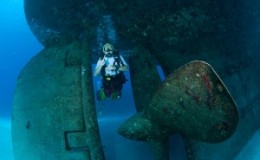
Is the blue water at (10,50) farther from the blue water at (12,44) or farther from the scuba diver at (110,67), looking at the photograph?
the scuba diver at (110,67)

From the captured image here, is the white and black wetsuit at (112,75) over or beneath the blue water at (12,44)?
beneath

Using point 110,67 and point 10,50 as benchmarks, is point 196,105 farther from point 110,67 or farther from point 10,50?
point 10,50

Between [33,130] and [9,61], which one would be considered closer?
[33,130]

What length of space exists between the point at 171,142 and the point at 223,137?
2258 millimetres

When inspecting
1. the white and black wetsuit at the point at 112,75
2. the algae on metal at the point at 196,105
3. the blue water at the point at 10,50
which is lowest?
the algae on metal at the point at 196,105

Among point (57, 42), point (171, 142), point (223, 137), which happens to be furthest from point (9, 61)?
point (223, 137)

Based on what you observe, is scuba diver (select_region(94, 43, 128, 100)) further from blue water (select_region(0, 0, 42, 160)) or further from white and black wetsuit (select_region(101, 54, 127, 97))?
blue water (select_region(0, 0, 42, 160))

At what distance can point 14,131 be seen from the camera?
593 cm

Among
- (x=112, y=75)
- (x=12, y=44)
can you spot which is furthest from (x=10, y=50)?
(x=112, y=75)

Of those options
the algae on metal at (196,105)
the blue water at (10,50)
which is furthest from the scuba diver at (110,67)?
the blue water at (10,50)

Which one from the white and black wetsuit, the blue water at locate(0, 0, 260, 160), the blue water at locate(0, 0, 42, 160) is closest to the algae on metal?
the white and black wetsuit

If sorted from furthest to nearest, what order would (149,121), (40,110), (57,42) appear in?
(57,42), (40,110), (149,121)

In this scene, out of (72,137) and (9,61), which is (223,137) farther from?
(9,61)

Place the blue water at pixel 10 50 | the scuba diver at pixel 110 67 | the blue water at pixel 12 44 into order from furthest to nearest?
the blue water at pixel 12 44 → the blue water at pixel 10 50 → the scuba diver at pixel 110 67
